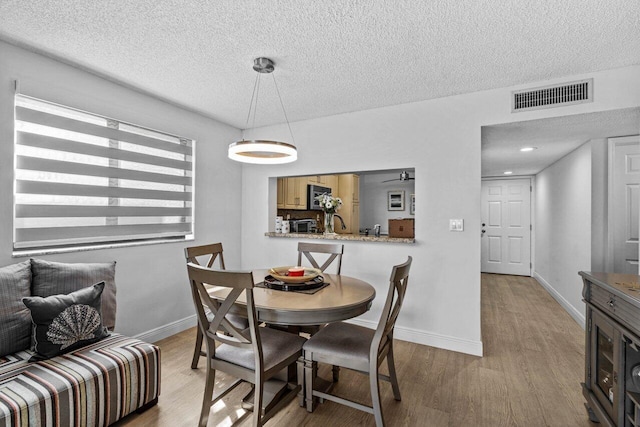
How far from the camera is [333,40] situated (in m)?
2.00

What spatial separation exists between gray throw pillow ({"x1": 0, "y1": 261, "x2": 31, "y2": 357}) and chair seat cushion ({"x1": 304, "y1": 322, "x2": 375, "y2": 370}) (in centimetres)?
168

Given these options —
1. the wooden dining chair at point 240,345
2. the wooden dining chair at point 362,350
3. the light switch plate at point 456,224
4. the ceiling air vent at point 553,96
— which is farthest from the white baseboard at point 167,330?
the ceiling air vent at point 553,96

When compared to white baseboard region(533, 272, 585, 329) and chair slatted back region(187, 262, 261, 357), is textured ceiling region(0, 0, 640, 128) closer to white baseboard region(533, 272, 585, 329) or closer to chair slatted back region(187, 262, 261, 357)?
chair slatted back region(187, 262, 261, 357)

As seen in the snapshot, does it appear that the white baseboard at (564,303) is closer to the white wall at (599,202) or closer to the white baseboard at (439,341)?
the white wall at (599,202)

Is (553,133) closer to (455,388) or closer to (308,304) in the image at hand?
(455,388)

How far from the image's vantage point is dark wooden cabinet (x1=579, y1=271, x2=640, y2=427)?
1.48 meters

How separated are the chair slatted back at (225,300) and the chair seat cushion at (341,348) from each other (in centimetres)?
42

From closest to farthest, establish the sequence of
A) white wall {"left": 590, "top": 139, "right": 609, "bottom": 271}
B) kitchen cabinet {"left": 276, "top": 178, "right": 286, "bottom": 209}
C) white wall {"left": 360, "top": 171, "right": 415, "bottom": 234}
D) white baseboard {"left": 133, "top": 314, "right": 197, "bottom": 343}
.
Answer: white baseboard {"left": 133, "top": 314, "right": 197, "bottom": 343} → white wall {"left": 590, "top": 139, "right": 609, "bottom": 271} → kitchen cabinet {"left": 276, "top": 178, "right": 286, "bottom": 209} → white wall {"left": 360, "top": 171, "right": 415, "bottom": 234}

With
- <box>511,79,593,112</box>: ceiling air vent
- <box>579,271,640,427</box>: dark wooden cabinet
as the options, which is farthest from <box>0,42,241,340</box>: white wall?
<box>579,271,640,427</box>: dark wooden cabinet

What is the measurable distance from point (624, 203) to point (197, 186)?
173 inches

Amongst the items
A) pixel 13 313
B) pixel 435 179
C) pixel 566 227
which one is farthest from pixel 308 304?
pixel 566 227

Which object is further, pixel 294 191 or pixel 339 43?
pixel 294 191

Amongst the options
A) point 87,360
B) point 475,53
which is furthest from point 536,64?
point 87,360

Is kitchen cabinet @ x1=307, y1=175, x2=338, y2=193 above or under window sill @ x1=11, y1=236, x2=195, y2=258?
above
